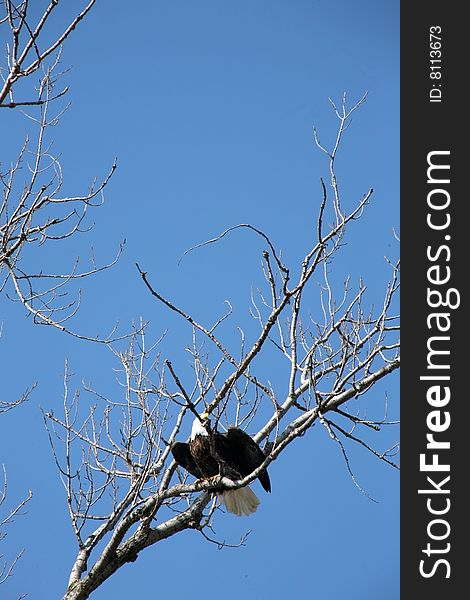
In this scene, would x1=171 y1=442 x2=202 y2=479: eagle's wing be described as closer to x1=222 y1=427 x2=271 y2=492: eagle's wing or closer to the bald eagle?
the bald eagle

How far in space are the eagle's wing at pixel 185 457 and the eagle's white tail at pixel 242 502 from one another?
0.24 metres

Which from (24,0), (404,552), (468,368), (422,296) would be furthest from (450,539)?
(24,0)

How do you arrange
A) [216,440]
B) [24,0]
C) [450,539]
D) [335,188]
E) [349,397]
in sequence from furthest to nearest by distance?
1. [216,440]
2. [349,397]
3. [335,188]
4. [450,539]
5. [24,0]

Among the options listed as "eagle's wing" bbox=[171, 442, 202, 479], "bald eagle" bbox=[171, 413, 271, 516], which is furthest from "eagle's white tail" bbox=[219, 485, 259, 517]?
"eagle's wing" bbox=[171, 442, 202, 479]

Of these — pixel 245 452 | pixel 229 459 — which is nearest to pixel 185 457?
pixel 229 459

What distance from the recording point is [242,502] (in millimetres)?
5164

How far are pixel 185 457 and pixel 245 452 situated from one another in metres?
0.48

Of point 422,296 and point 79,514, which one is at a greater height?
point 422,296

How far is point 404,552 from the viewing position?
11.9 feet

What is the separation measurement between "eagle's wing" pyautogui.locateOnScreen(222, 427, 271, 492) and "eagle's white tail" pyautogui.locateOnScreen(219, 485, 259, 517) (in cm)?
27

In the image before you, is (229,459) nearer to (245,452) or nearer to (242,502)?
(245,452)

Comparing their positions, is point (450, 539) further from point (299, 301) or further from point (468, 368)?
point (299, 301)

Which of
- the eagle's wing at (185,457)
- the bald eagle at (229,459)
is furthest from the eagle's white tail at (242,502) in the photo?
the eagle's wing at (185,457)

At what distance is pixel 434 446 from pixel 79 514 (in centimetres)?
185
